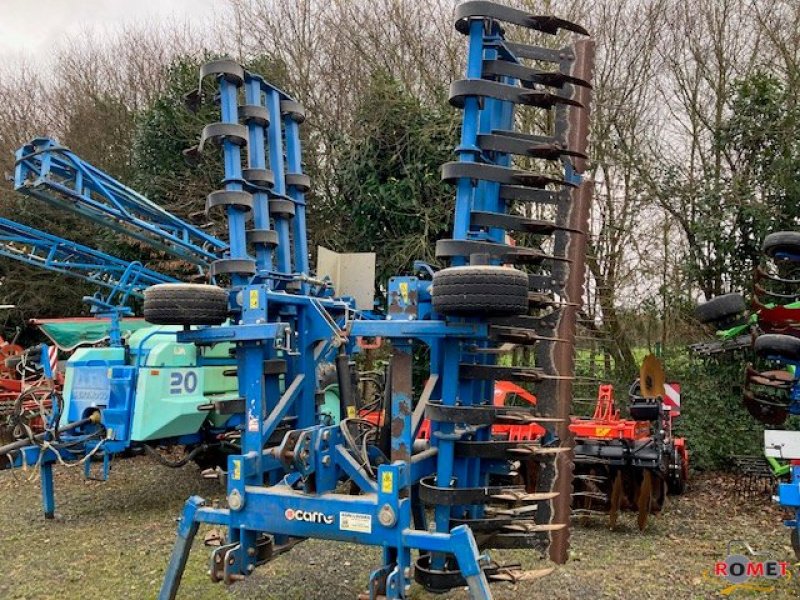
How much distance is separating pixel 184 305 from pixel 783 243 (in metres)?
3.85

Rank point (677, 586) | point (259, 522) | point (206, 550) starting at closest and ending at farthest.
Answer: point (259, 522), point (677, 586), point (206, 550)

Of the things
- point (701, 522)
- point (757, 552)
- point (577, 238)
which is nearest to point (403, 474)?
point (577, 238)

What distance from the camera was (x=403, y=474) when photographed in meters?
3.78

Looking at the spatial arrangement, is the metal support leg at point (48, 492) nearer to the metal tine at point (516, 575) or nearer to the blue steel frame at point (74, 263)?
the blue steel frame at point (74, 263)

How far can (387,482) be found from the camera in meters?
3.73

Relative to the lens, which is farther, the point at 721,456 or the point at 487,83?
the point at 721,456

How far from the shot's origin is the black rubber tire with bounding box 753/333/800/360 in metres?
4.88

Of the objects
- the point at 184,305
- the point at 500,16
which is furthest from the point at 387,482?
the point at 500,16

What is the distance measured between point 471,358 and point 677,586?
2.36 m

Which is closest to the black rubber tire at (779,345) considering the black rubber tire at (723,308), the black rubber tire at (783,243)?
the black rubber tire at (723,308)

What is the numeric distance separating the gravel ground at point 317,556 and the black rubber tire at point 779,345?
156 cm

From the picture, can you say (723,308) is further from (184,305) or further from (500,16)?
(184,305)

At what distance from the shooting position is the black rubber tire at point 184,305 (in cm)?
420

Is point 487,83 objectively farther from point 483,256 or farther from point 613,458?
point 613,458
